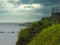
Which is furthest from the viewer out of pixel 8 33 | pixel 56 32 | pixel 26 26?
pixel 8 33

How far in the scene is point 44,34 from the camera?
4066 mm

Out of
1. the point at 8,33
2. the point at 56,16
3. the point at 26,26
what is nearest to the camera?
the point at 56,16

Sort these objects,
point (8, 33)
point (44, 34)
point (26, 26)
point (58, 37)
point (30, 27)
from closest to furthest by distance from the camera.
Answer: point (58, 37) < point (44, 34) < point (30, 27) < point (26, 26) < point (8, 33)

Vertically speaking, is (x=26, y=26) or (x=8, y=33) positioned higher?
(x=26, y=26)

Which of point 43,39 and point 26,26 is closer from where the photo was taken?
point 43,39

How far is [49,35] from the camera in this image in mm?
3816

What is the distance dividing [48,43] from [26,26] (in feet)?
16.5

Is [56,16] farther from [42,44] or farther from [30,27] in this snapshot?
[42,44]

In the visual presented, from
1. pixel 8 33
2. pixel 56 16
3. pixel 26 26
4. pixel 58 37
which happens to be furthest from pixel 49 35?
pixel 8 33

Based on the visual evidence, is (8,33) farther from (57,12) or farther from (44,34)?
(44,34)

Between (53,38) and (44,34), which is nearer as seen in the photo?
(53,38)

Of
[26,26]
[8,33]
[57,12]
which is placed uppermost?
[57,12]

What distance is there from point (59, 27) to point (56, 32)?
22 centimetres

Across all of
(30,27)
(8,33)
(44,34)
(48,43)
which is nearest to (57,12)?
(30,27)
